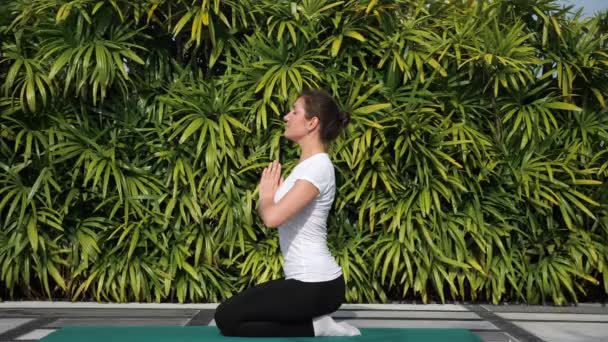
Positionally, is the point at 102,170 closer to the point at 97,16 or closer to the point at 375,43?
the point at 97,16

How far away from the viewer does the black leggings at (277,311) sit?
222 cm

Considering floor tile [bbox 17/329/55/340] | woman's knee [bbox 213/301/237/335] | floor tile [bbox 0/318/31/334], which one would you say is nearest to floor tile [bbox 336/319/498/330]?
woman's knee [bbox 213/301/237/335]

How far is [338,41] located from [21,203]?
6.45 feet

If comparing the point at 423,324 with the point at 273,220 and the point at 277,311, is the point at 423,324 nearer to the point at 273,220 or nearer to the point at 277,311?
the point at 277,311

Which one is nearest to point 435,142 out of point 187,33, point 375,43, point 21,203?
point 375,43

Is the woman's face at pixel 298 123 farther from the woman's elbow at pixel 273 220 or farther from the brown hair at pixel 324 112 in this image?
the woman's elbow at pixel 273 220

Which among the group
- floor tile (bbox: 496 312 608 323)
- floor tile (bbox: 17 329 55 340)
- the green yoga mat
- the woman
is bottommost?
floor tile (bbox: 496 312 608 323)

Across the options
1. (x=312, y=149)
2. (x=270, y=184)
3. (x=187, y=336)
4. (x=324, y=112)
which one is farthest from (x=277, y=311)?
(x=324, y=112)

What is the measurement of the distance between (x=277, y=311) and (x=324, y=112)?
2.06ft

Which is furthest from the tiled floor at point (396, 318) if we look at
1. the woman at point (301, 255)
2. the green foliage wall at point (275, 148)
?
the woman at point (301, 255)

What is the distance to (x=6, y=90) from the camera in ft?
13.4

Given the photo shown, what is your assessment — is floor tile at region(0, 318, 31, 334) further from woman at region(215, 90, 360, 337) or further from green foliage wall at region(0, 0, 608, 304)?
woman at region(215, 90, 360, 337)

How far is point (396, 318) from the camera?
12.0 ft

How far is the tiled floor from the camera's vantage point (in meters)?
3.26
